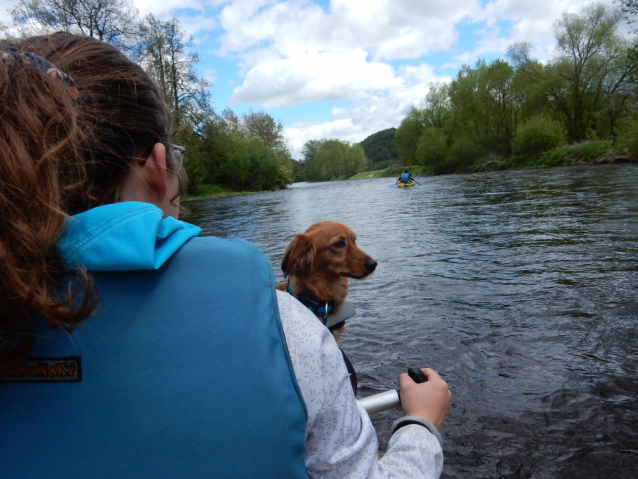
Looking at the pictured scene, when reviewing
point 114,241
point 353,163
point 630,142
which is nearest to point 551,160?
point 630,142

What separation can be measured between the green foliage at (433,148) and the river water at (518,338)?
165 ft

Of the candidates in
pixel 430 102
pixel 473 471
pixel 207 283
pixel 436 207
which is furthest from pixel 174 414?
pixel 430 102

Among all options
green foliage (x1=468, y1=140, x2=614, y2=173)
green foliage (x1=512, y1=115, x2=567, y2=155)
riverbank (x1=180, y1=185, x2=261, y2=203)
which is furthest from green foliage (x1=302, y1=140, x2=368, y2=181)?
green foliage (x1=512, y1=115, x2=567, y2=155)

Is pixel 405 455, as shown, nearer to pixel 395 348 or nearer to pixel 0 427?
pixel 0 427

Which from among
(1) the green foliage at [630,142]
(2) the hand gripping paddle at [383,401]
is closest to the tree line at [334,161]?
(1) the green foliage at [630,142]

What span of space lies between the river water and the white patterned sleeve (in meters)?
1.90

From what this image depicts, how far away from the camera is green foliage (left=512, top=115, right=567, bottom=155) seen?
40.4 m

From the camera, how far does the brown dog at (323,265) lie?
3.72 m

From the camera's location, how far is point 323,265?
12.7 feet

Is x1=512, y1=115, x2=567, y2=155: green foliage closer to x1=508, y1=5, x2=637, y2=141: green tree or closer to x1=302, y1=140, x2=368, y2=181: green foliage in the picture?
x1=508, y1=5, x2=637, y2=141: green tree

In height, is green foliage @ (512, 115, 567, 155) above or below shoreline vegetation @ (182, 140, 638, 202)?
above

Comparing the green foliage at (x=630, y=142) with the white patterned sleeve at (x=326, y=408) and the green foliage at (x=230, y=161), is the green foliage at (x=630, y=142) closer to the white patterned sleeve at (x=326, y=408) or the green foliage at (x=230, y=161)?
the green foliage at (x=230, y=161)

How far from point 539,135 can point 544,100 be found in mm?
7130

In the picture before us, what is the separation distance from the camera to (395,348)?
4176 mm
